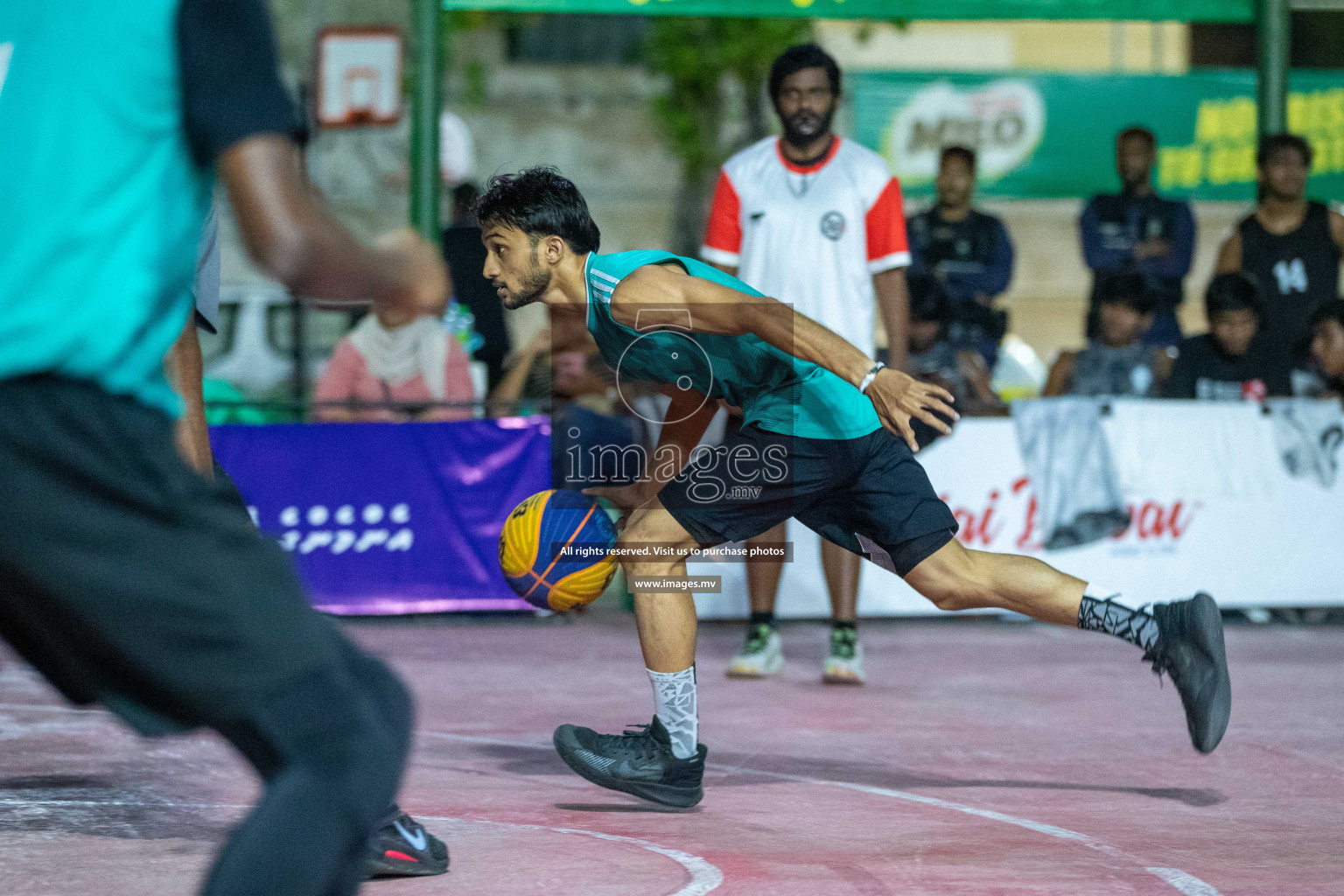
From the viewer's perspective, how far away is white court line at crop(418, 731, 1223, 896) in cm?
373

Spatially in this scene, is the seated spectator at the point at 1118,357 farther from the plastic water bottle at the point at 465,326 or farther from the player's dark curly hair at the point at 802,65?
the plastic water bottle at the point at 465,326

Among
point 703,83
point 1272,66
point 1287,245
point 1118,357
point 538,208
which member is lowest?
point 1118,357

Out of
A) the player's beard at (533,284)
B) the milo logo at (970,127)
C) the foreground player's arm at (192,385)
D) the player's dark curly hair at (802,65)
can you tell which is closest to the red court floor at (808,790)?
the foreground player's arm at (192,385)

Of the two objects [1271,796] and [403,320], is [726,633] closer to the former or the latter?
[403,320]

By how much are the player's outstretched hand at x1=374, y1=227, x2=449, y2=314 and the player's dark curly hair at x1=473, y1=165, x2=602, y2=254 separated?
2.29 meters

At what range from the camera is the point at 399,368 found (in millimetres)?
9352

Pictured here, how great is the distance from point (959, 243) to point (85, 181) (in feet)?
28.5

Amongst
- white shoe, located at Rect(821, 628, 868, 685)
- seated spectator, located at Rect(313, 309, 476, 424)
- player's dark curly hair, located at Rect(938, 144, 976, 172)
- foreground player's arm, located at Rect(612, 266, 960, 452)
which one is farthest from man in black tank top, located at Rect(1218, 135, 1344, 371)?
foreground player's arm, located at Rect(612, 266, 960, 452)

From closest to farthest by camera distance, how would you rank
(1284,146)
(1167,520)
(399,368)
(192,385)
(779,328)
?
(192,385) → (779,328) → (1167,520) → (399,368) → (1284,146)

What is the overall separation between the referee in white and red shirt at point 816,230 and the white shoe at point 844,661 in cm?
11

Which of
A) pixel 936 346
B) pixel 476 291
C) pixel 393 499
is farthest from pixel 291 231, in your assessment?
pixel 476 291

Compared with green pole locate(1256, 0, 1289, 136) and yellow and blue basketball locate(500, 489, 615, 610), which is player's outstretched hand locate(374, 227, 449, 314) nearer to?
yellow and blue basketball locate(500, 489, 615, 610)

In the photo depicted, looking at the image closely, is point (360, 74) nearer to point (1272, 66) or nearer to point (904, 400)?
point (1272, 66)

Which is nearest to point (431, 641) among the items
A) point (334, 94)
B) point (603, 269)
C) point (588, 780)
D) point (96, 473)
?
point (588, 780)
